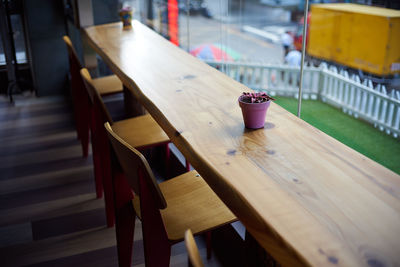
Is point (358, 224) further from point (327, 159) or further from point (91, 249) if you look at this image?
point (91, 249)

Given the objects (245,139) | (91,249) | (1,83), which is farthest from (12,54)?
(245,139)

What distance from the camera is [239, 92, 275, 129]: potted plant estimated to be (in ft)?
4.37

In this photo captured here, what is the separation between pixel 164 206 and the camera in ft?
4.11

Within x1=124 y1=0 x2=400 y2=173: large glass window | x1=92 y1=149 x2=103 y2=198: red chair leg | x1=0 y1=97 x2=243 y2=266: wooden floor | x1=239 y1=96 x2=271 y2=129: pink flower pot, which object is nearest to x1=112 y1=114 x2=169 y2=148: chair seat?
x1=92 y1=149 x2=103 y2=198: red chair leg

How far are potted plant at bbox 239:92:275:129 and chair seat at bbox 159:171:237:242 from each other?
34 cm

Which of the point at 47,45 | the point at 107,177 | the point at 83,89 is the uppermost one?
the point at 47,45

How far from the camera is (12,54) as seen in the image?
4.45 m

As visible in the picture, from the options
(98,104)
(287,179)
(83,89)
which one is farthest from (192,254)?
(83,89)

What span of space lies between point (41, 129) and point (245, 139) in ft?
9.53

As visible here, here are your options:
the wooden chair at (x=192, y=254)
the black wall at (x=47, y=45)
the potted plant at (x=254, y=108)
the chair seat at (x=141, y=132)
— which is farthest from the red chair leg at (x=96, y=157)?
the black wall at (x=47, y=45)

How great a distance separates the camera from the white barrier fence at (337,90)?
1.46m

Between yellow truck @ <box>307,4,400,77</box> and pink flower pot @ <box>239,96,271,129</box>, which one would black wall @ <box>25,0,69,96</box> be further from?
pink flower pot @ <box>239,96,271,129</box>

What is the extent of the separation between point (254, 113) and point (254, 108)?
23 millimetres

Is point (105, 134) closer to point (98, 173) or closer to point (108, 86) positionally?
point (98, 173)
